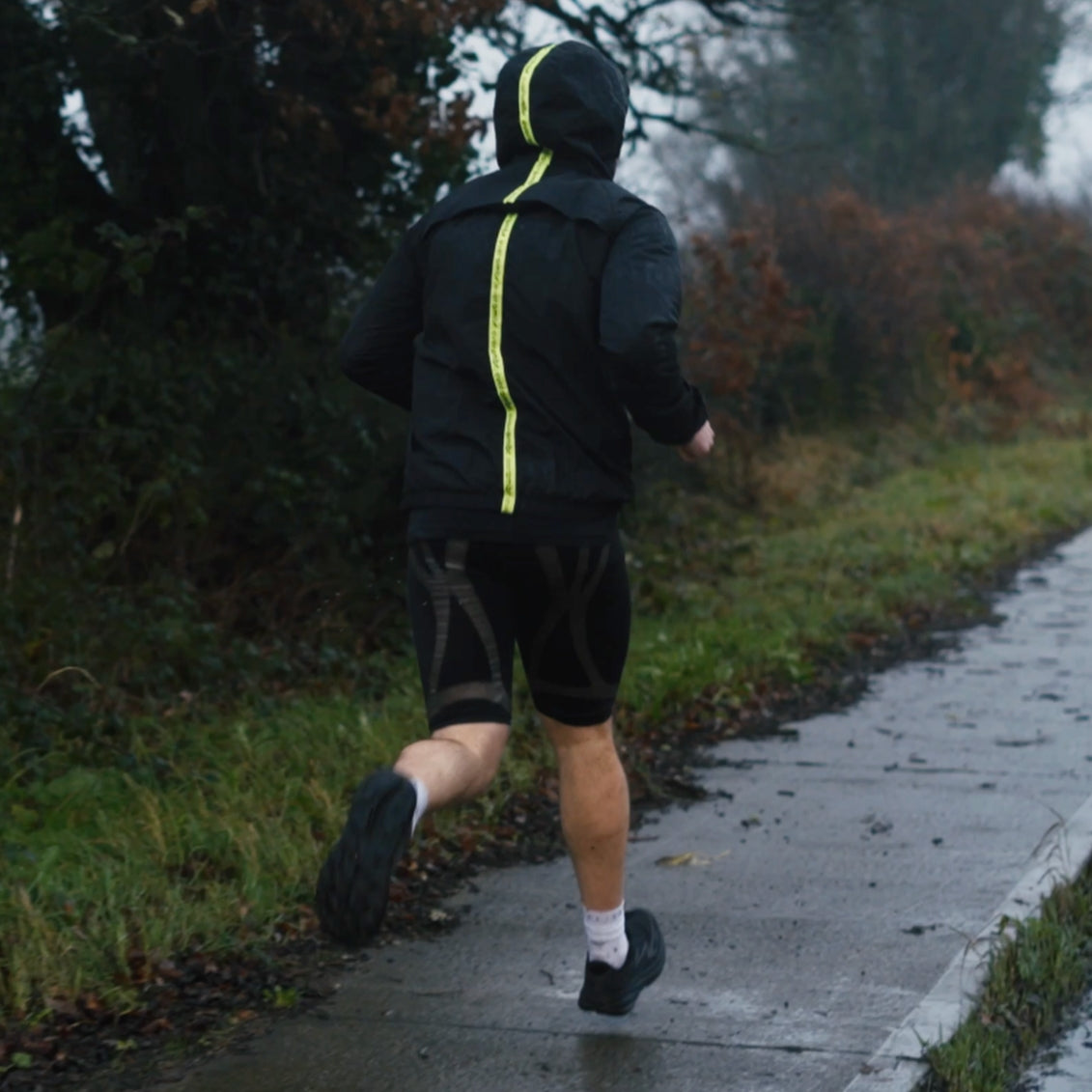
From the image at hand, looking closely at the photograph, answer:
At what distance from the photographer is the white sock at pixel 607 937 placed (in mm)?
4145

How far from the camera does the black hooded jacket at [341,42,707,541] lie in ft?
12.3

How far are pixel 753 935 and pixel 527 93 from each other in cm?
229

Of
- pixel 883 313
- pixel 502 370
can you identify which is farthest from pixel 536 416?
pixel 883 313

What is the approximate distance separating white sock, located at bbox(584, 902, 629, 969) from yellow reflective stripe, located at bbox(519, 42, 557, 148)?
1.68 m

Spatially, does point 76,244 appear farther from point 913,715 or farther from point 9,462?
point 913,715

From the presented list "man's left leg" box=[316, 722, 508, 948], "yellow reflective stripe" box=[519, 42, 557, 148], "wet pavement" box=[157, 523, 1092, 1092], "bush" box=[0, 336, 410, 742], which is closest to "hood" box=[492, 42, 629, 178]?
"yellow reflective stripe" box=[519, 42, 557, 148]

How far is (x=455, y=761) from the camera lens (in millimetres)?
3758

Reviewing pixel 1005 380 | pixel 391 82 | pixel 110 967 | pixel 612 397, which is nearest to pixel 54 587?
pixel 391 82

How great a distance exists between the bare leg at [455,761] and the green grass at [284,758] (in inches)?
41.3

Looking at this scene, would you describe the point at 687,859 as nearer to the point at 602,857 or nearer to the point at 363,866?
the point at 602,857

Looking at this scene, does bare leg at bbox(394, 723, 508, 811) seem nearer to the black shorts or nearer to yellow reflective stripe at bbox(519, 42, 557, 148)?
the black shorts

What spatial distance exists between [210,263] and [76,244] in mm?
644

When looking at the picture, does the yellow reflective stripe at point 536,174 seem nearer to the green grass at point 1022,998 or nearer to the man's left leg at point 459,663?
the man's left leg at point 459,663

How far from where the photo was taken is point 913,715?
8.02 m
